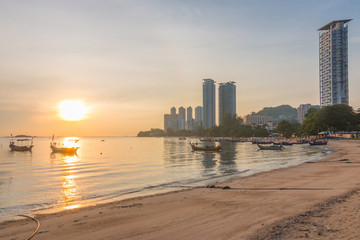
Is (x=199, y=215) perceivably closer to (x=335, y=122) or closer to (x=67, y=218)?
(x=67, y=218)

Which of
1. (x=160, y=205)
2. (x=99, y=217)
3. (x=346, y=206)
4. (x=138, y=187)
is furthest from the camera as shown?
(x=138, y=187)

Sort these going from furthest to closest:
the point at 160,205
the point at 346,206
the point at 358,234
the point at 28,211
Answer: the point at 28,211
the point at 160,205
the point at 346,206
the point at 358,234

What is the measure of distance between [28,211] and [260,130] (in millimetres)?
196412

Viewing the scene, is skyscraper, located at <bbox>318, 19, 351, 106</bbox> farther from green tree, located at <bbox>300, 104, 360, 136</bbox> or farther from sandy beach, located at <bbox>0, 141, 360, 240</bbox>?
sandy beach, located at <bbox>0, 141, 360, 240</bbox>

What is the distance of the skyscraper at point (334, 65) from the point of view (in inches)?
7136

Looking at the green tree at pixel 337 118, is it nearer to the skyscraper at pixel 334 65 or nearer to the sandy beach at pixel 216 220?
the skyscraper at pixel 334 65

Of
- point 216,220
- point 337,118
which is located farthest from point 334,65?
point 216,220

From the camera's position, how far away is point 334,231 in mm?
7504

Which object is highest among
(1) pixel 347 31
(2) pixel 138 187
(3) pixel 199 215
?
(1) pixel 347 31

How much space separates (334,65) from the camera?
185375 mm

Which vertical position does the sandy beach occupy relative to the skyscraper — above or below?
below

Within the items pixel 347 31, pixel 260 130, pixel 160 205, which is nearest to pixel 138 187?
pixel 160 205

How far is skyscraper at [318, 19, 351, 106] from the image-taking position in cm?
18125

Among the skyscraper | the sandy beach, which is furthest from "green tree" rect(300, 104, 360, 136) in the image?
the sandy beach
